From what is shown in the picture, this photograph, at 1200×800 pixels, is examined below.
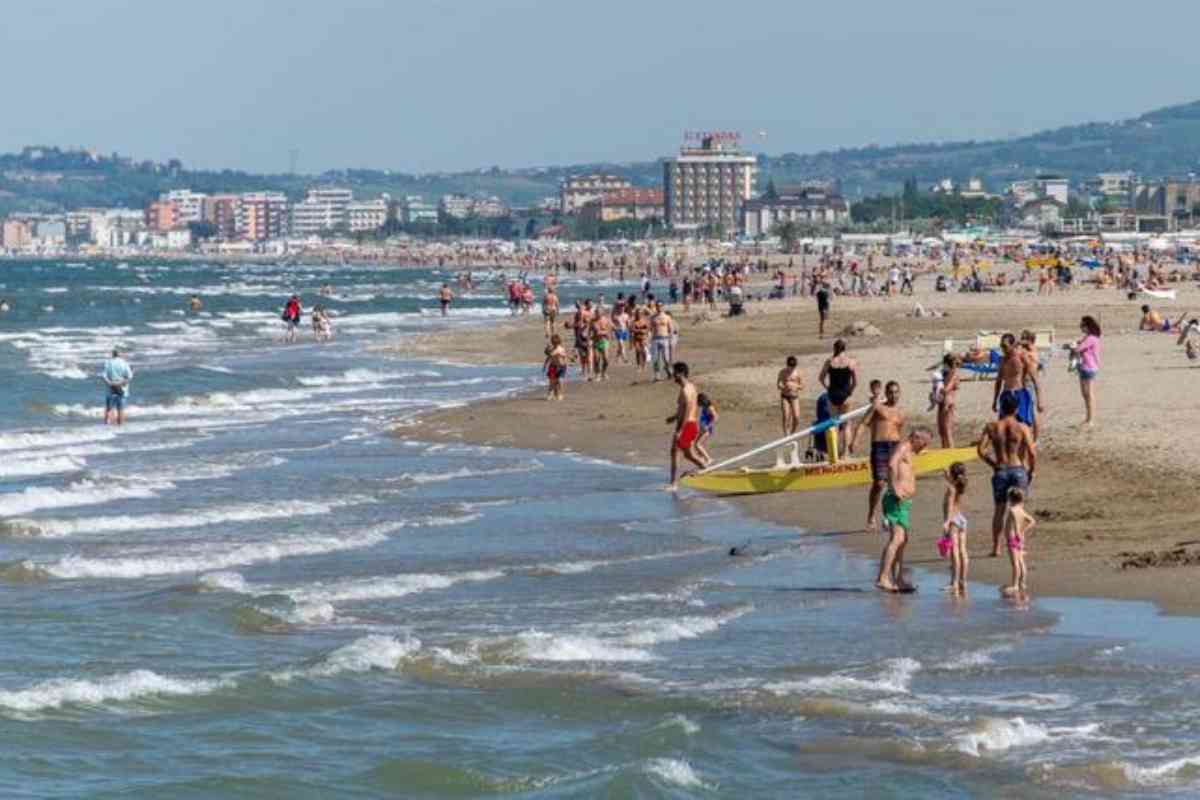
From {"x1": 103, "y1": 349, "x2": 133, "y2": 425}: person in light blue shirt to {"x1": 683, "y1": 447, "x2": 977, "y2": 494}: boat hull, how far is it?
12.0m

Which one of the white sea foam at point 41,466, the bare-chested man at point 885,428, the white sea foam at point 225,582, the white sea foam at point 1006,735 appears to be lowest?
the white sea foam at point 41,466

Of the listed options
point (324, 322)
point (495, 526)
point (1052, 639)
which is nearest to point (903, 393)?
point (495, 526)

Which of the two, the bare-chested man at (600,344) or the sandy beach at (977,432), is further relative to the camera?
the bare-chested man at (600,344)

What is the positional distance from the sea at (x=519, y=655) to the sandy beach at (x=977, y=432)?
0.48 metres

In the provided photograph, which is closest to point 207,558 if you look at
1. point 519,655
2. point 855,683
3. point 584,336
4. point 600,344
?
point 519,655

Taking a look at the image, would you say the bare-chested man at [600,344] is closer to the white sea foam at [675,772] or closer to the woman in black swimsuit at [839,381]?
the woman in black swimsuit at [839,381]

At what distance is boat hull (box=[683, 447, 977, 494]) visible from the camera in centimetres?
2073

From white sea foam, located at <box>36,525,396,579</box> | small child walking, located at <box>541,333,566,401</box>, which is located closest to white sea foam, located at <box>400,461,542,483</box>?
white sea foam, located at <box>36,525,396,579</box>

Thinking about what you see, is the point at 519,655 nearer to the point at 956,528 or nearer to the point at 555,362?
the point at 956,528

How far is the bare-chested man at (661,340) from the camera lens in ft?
110

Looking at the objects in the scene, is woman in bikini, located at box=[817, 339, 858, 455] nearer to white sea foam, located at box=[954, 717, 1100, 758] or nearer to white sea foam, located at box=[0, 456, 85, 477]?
white sea foam, located at box=[0, 456, 85, 477]

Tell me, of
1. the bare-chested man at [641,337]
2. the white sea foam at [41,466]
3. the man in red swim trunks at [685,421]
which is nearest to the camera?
the man in red swim trunks at [685,421]

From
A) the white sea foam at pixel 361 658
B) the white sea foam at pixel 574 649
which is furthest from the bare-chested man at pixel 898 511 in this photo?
the white sea foam at pixel 361 658

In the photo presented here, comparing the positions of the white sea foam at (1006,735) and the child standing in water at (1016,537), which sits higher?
the child standing in water at (1016,537)
